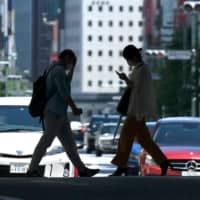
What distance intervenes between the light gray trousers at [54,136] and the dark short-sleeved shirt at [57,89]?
0.10m

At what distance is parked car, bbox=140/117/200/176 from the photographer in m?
17.3

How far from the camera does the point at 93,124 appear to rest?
58469mm

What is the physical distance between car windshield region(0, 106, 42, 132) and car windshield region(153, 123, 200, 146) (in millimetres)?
2322

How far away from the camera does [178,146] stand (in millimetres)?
18172

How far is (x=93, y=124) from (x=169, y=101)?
8.97 meters

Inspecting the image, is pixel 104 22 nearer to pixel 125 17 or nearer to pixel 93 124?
pixel 125 17

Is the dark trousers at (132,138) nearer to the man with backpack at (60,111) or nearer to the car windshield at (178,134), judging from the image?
the man with backpack at (60,111)

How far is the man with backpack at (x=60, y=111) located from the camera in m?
15.1

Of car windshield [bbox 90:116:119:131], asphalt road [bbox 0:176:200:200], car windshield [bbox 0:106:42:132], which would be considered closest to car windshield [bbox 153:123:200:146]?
car windshield [bbox 0:106:42:132]

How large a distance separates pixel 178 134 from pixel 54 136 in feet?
13.8

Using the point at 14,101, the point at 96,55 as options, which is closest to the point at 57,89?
the point at 14,101

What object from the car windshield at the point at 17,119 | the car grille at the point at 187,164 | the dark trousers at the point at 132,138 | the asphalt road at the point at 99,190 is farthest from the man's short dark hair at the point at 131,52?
the asphalt road at the point at 99,190

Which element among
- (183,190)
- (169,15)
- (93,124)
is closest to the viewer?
(183,190)

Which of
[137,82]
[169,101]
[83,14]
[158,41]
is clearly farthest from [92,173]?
[83,14]
